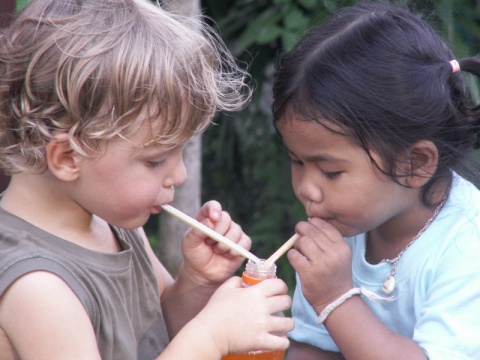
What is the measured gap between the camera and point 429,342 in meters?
1.67

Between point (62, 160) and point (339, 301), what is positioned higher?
point (62, 160)

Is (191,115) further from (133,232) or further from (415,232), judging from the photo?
(415,232)

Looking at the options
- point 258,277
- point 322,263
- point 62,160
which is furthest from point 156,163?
point 322,263

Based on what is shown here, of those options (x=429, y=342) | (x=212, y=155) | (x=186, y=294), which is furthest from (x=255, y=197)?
(x=429, y=342)

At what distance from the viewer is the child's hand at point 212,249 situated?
6.01 ft

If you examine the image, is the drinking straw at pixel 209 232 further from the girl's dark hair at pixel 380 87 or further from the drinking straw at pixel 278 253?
the girl's dark hair at pixel 380 87

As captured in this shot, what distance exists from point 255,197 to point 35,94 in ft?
7.42

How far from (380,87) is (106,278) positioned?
27.0 inches

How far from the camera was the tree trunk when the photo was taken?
2520 millimetres

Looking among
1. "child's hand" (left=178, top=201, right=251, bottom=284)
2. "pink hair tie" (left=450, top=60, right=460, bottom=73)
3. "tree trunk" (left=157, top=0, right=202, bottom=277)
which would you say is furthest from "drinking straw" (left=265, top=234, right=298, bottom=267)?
"tree trunk" (left=157, top=0, right=202, bottom=277)

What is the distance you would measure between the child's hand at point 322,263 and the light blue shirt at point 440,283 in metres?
0.15

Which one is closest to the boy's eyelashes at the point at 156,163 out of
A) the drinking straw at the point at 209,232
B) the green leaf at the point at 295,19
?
the drinking straw at the point at 209,232

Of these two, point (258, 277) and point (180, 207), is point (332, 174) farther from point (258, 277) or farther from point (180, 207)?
point (180, 207)

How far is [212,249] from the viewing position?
6.17 feet
